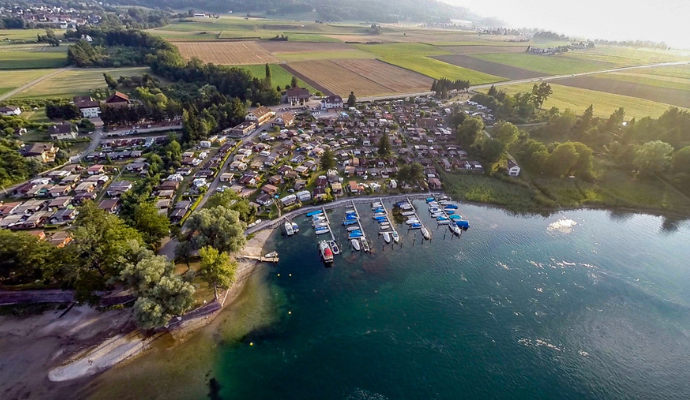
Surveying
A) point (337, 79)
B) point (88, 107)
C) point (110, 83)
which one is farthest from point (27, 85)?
point (337, 79)

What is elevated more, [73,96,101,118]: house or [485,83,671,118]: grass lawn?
[485,83,671,118]: grass lawn

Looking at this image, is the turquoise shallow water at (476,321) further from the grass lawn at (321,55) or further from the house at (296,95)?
the grass lawn at (321,55)

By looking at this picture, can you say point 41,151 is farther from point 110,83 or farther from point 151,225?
point 110,83

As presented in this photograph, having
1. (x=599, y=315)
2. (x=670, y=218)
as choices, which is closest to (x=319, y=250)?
(x=599, y=315)

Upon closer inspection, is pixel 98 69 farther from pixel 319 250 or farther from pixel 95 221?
pixel 319 250

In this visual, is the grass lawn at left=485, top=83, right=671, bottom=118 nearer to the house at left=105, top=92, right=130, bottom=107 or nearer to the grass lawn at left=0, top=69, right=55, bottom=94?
the house at left=105, top=92, right=130, bottom=107

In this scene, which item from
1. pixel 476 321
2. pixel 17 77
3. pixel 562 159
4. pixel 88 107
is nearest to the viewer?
pixel 476 321

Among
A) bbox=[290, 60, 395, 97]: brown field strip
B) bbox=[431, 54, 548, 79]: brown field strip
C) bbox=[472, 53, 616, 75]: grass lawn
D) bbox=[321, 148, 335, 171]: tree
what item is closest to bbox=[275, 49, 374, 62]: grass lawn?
bbox=[290, 60, 395, 97]: brown field strip

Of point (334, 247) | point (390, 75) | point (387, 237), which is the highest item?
point (390, 75)
